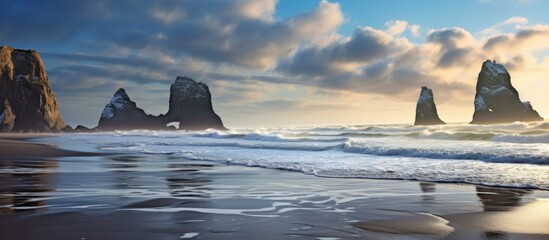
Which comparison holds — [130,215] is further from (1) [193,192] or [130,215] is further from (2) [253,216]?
(1) [193,192]

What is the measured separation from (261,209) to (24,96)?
404 ft

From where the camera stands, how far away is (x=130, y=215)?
20.1ft

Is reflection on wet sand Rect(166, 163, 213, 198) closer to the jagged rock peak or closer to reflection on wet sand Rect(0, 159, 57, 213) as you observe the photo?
reflection on wet sand Rect(0, 159, 57, 213)

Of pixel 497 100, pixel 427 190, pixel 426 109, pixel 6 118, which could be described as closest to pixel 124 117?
pixel 6 118

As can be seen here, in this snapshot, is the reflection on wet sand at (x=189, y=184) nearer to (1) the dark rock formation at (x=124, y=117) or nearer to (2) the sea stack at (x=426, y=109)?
(2) the sea stack at (x=426, y=109)

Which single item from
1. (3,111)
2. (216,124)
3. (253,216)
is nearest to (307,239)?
(253,216)

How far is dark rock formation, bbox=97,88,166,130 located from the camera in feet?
482

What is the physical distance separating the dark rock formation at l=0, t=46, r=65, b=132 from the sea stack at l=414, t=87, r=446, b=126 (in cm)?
9868

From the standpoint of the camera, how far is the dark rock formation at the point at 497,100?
303ft

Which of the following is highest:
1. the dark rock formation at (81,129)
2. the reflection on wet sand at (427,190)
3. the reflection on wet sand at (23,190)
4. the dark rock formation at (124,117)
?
the dark rock formation at (124,117)

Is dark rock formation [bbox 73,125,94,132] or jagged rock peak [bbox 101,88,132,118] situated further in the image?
jagged rock peak [bbox 101,88,132,118]

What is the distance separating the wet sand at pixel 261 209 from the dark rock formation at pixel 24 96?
11141cm

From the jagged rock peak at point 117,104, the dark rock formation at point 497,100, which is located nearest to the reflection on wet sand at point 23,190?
the dark rock formation at point 497,100

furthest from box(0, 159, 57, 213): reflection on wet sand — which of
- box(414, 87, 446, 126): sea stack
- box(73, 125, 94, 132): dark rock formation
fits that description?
box(73, 125, 94, 132): dark rock formation
